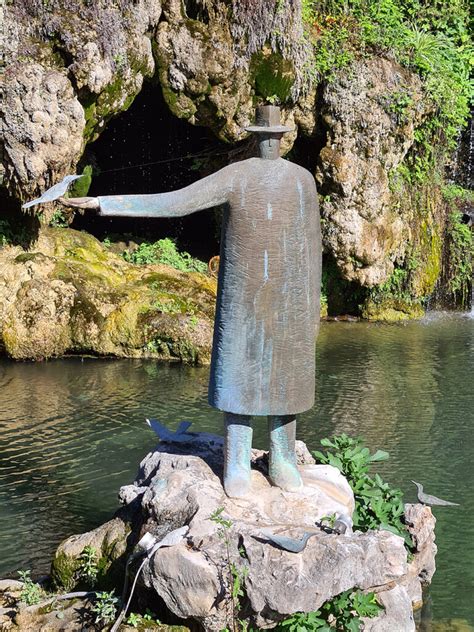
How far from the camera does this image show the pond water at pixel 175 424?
20.4ft

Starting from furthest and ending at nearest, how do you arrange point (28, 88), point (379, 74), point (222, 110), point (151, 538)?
point (379, 74), point (222, 110), point (28, 88), point (151, 538)

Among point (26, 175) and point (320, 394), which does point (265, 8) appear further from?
point (320, 394)

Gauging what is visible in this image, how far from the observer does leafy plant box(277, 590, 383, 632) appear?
4.26 metres

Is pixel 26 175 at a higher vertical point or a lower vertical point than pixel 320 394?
higher

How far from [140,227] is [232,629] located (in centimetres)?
1349

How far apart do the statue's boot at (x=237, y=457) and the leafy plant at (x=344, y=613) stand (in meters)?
0.81

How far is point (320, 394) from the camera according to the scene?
1005 centimetres

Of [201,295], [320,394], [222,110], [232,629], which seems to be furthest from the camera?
[222,110]

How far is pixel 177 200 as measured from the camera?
15.0 feet

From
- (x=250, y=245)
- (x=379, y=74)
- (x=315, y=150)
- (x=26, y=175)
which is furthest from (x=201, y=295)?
(x=250, y=245)

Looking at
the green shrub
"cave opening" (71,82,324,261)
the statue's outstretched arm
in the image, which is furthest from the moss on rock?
the statue's outstretched arm

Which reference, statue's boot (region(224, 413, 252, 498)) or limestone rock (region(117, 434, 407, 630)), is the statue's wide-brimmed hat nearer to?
statue's boot (region(224, 413, 252, 498))

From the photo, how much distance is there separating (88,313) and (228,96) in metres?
4.33

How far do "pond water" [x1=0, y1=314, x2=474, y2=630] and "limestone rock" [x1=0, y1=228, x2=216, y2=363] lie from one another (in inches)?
12.7
